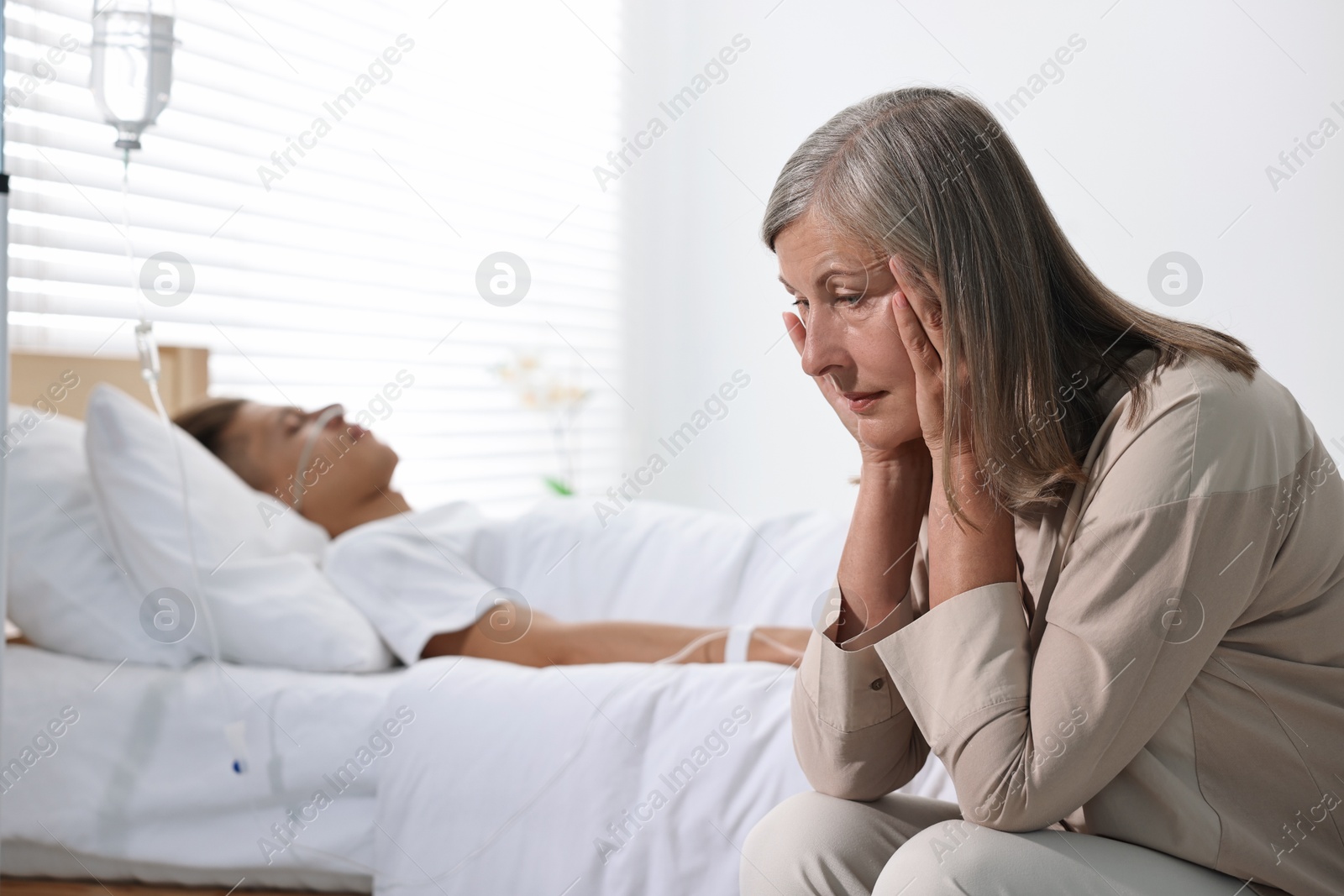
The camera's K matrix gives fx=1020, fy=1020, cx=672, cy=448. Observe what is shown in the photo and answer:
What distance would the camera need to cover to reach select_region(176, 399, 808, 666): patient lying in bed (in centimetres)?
159

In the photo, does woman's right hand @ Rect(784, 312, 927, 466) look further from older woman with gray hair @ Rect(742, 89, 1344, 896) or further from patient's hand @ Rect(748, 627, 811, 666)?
patient's hand @ Rect(748, 627, 811, 666)

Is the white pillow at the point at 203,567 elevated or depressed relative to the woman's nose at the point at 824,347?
depressed

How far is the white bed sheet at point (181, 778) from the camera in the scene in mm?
1357

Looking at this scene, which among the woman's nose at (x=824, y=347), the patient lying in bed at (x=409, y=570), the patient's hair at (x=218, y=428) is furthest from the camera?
the patient's hair at (x=218, y=428)

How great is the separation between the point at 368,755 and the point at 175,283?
114cm

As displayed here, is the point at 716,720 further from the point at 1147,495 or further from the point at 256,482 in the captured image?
the point at 256,482

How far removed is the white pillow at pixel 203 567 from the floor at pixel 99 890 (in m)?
0.31

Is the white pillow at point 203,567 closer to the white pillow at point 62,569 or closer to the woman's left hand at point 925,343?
the white pillow at point 62,569
